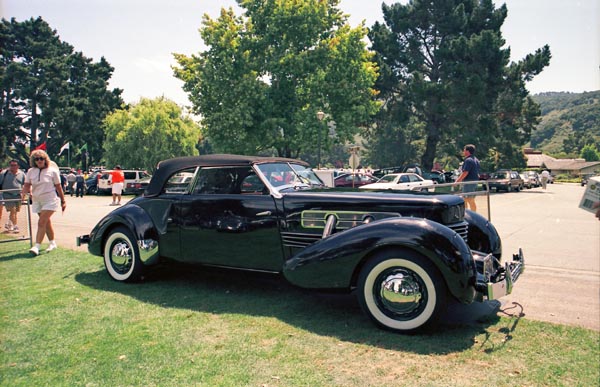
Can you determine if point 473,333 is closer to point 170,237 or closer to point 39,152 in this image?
point 170,237

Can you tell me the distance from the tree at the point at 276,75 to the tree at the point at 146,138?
9241 mm

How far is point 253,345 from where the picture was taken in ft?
11.8

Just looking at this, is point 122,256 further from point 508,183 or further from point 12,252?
point 508,183

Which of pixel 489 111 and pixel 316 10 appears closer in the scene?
pixel 316 10

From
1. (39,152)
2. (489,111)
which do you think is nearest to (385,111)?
(489,111)

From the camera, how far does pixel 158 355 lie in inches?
133

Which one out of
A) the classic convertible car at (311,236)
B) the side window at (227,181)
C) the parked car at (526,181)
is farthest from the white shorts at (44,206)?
the parked car at (526,181)

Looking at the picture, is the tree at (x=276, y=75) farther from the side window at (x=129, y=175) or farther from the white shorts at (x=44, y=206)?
the white shorts at (x=44, y=206)

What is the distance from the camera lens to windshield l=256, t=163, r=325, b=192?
5.13m

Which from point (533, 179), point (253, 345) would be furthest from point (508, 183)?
point (253, 345)

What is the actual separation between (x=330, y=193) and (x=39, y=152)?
5678mm

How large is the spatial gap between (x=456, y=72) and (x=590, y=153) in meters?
100

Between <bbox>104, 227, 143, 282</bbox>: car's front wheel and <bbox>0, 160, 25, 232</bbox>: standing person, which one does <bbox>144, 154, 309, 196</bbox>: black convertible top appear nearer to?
<bbox>104, 227, 143, 282</bbox>: car's front wheel

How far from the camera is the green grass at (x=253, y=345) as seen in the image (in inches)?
119
